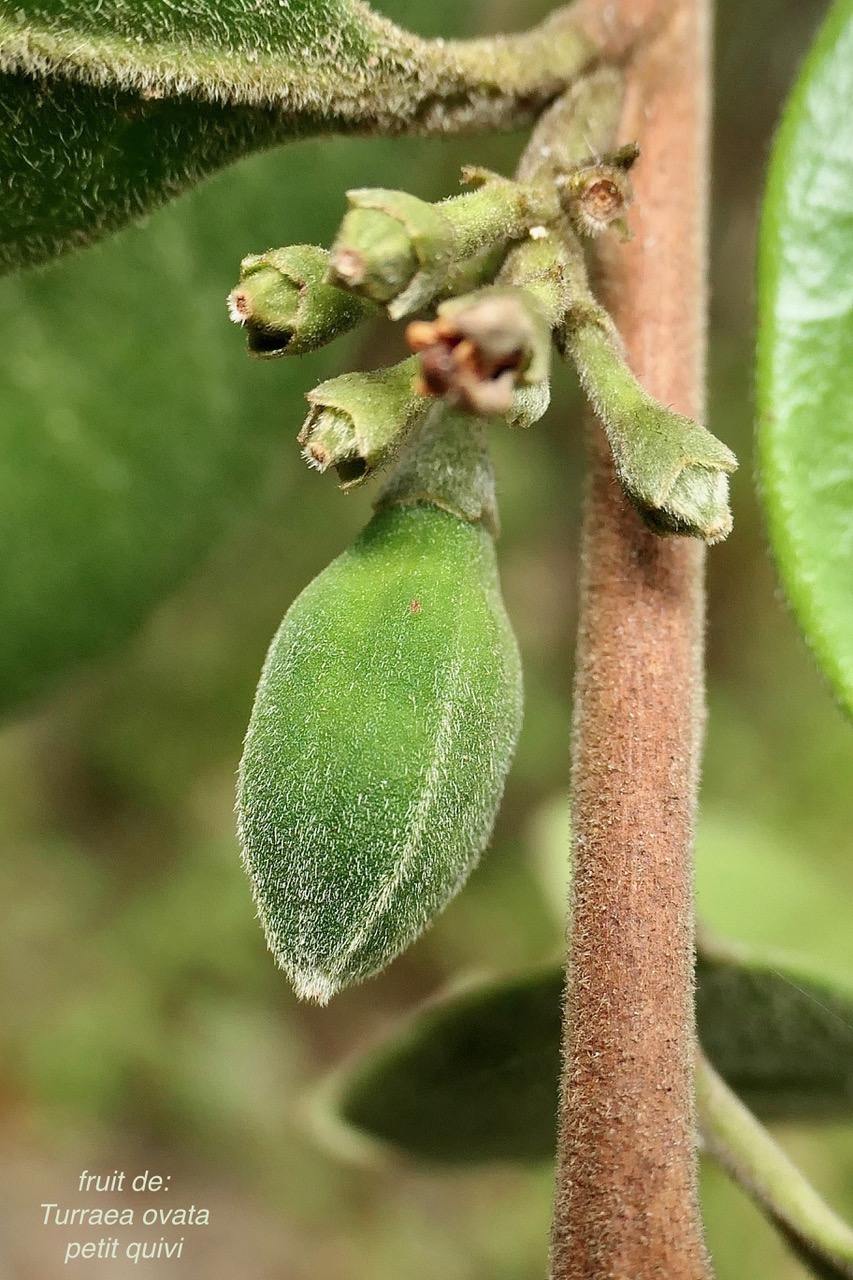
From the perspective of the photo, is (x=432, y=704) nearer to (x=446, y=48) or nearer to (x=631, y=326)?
(x=631, y=326)

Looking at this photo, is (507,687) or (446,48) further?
(446,48)

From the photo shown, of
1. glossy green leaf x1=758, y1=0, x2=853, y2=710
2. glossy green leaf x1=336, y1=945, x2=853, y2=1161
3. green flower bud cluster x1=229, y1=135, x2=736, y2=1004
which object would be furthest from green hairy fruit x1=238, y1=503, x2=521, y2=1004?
glossy green leaf x1=336, y1=945, x2=853, y2=1161

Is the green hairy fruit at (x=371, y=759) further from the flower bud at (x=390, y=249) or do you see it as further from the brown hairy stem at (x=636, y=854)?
the flower bud at (x=390, y=249)

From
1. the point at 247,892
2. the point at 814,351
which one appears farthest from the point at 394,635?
the point at 247,892

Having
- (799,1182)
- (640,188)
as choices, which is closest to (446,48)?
(640,188)

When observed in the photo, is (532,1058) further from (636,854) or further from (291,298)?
(291,298)

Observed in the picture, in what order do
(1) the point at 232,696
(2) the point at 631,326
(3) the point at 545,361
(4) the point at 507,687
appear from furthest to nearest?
(1) the point at 232,696
(2) the point at 631,326
(4) the point at 507,687
(3) the point at 545,361
